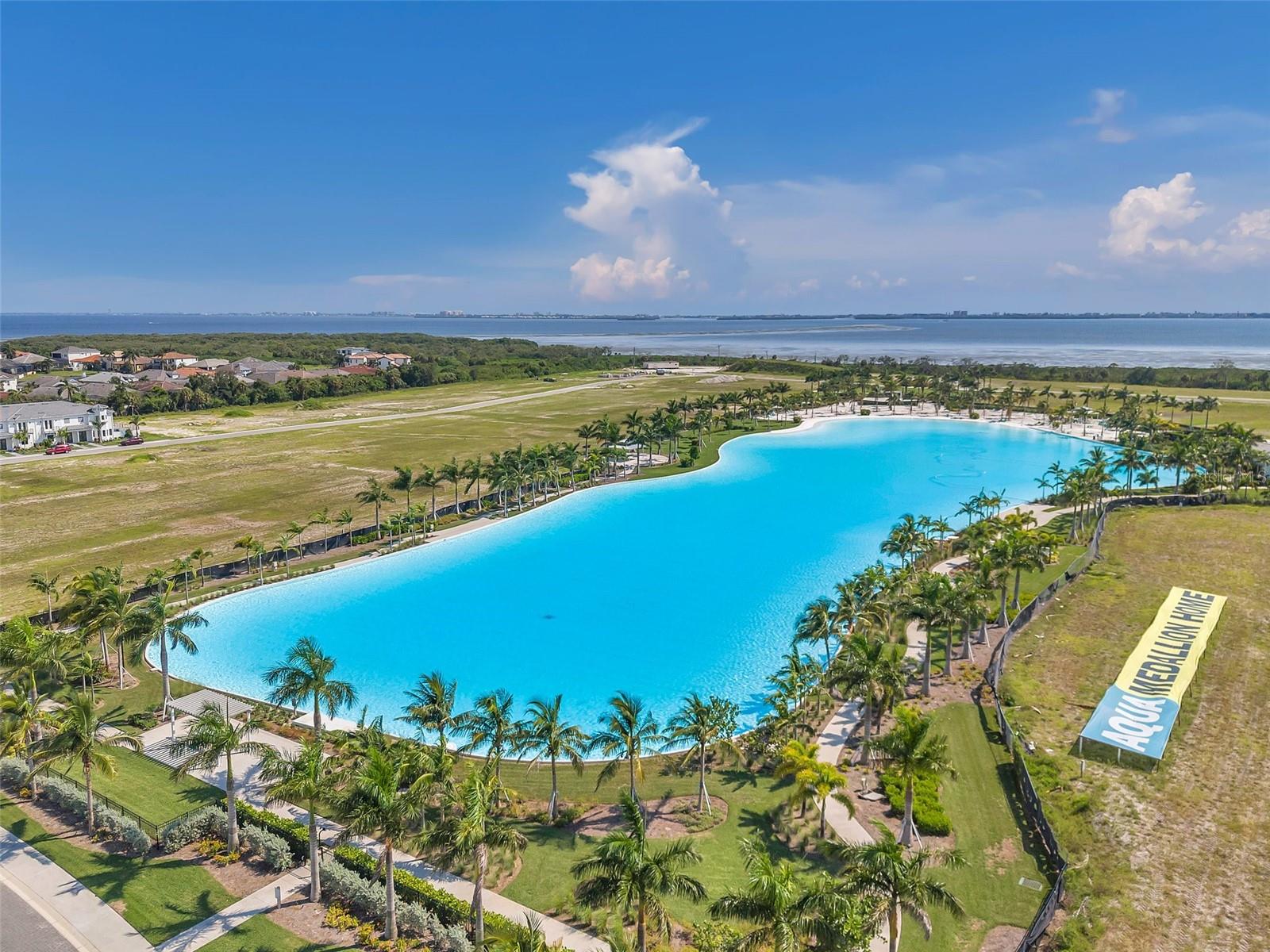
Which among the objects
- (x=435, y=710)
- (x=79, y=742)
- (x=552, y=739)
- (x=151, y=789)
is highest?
(x=79, y=742)

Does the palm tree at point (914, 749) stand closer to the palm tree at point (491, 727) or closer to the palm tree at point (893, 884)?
the palm tree at point (893, 884)

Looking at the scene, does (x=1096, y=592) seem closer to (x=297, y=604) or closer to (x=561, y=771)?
(x=561, y=771)

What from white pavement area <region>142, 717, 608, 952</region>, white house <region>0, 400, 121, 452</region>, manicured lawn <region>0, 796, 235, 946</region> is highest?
white house <region>0, 400, 121, 452</region>

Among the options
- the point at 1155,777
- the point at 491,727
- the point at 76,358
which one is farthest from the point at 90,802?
the point at 76,358

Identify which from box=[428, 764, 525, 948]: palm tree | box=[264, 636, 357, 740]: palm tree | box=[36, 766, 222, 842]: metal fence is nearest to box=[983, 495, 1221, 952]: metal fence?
box=[428, 764, 525, 948]: palm tree

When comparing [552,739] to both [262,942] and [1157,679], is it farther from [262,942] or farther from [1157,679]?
[1157,679]

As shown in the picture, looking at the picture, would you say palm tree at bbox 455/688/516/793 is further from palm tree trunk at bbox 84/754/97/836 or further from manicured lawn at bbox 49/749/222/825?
palm tree trunk at bbox 84/754/97/836
